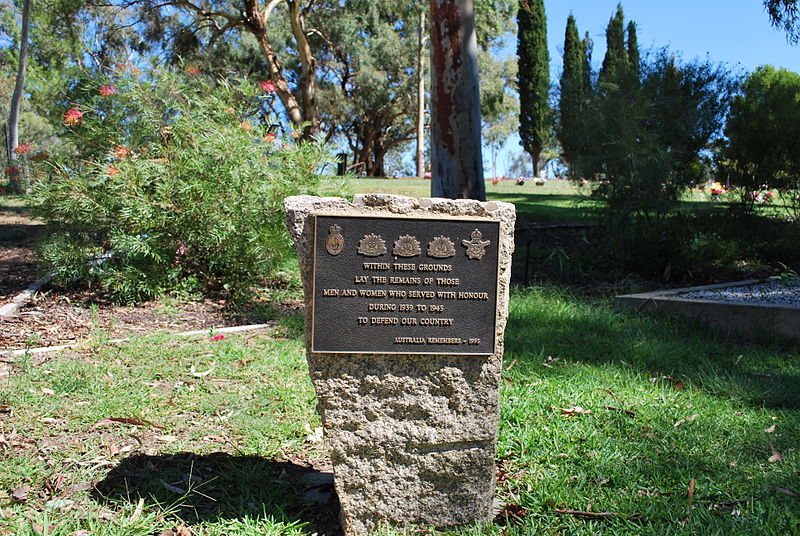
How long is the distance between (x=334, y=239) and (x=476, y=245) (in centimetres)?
63

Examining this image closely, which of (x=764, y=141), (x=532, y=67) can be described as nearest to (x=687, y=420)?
(x=764, y=141)

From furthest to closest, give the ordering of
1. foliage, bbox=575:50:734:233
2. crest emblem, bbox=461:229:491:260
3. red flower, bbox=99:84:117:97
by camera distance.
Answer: foliage, bbox=575:50:734:233 → red flower, bbox=99:84:117:97 → crest emblem, bbox=461:229:491:260

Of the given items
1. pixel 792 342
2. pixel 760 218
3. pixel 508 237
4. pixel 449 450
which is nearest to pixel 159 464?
pixel 449 450

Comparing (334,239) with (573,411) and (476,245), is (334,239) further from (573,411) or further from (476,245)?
(573,411)

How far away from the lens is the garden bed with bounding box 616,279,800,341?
600 centimetres

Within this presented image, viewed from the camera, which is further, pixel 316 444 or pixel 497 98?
pixel 497 98

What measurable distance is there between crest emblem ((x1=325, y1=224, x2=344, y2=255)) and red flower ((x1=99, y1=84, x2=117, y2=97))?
16.5 ft

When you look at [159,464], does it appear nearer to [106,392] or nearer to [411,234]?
[106,392]

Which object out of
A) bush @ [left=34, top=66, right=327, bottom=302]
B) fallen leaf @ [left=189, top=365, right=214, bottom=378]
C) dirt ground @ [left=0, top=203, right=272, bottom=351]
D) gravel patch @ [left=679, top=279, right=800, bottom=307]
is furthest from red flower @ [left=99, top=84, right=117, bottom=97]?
gravel patch @ [left=679, top=279, right=800, bottom=307]

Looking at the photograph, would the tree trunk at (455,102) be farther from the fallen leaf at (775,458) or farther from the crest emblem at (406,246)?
the crest emblem at (406,246)

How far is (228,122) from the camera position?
7.20m

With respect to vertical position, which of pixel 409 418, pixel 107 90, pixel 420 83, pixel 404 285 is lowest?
pixel 409 418

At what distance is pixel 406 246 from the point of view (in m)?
2.87

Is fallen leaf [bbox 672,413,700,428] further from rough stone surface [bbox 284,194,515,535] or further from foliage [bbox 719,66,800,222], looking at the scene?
foliage [bbox 719,66,800,222]
